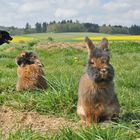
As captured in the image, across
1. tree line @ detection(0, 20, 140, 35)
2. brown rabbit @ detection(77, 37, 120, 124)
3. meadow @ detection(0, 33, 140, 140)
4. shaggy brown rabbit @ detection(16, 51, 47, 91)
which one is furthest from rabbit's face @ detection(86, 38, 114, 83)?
tree line @ detection(0, 20, 140, 35)

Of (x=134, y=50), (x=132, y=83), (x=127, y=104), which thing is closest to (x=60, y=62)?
(x=134, y=50)

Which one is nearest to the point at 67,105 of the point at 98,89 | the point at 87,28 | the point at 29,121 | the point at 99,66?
the point at 29,121

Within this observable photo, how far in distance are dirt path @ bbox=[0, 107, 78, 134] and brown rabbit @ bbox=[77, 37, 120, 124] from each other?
1.29 ft

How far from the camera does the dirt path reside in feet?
23.2

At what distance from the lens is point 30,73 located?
9.64 metres

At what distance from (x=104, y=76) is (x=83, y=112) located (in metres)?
0.83

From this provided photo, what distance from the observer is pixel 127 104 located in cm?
820

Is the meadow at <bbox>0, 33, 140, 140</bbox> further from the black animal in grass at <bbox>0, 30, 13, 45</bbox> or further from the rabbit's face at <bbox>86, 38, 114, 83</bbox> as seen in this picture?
the black animal in grass at <bbox>0, 30, 13, 45</bbox>

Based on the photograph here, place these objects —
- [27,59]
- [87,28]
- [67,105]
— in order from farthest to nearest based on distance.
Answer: [87,28] < [27,59] < [67,105]

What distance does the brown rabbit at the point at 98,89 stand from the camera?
639cm

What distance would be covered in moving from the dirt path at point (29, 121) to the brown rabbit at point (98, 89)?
15.5 inches

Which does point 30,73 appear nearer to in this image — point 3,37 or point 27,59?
point 27,59

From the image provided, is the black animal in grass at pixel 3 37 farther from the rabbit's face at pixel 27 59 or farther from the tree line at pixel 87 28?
the tree line at pixel 87 28

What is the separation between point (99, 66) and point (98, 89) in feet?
1.42
